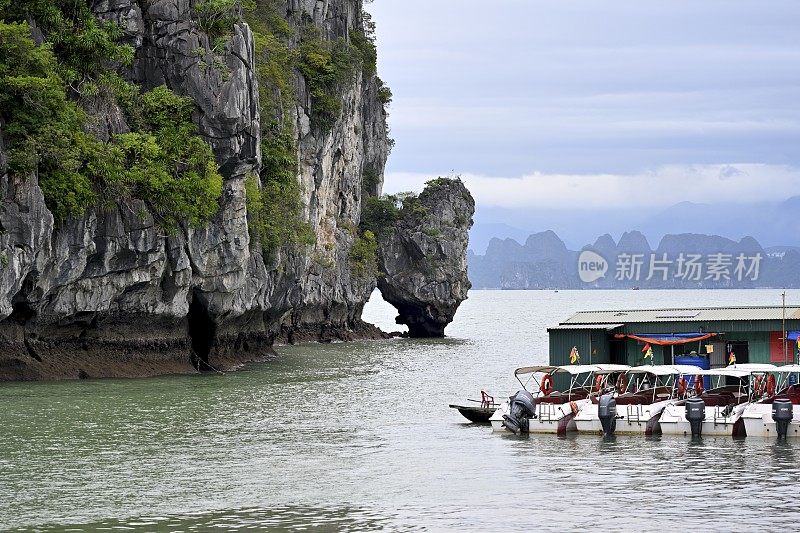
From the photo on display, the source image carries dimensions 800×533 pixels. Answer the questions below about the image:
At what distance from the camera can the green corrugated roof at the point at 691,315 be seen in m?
43.9

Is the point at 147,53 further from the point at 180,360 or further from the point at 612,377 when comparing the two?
the point at 612,377

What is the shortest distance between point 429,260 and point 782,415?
72248 mm

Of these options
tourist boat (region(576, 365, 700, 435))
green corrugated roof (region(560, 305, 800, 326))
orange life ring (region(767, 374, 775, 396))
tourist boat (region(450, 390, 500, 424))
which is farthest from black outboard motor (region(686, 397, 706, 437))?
green corrugated roof (region(560, 305, 800, 326))

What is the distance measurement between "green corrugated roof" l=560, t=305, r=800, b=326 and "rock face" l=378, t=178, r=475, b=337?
57.5 m

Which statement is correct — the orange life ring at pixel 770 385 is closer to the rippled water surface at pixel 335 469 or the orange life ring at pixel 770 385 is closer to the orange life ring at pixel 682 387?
the orange life ring at pixel 682 387

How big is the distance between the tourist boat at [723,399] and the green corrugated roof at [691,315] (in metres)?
2.58

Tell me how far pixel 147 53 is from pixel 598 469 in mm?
33515

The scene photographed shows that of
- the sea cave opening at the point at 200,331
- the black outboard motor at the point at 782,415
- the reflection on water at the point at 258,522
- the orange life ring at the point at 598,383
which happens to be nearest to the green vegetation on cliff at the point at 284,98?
the sea cave opening at the point at 200,331

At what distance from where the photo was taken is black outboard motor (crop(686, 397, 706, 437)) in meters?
36.3

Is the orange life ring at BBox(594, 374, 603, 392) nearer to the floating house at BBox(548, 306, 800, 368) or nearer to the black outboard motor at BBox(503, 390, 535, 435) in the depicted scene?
the floating house at BBox(548, 306, 800, 368)

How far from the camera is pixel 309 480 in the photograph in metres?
29.3

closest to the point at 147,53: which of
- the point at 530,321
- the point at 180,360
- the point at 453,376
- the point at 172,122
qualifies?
the point at 172,122

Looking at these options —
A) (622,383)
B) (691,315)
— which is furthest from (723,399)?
(691,315)

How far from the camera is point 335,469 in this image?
30969 millimetres
